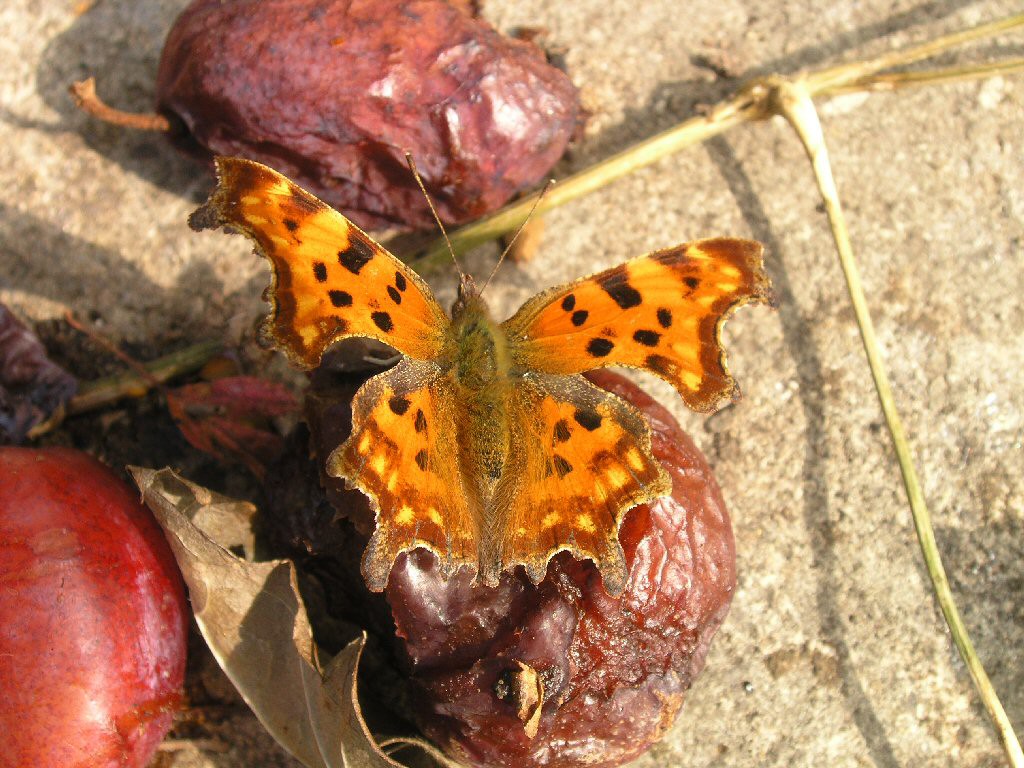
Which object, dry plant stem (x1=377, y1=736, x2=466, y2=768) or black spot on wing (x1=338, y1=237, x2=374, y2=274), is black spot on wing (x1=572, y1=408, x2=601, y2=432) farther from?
dry plant stem (x1=377, y1=736, x2=466, y2=768)

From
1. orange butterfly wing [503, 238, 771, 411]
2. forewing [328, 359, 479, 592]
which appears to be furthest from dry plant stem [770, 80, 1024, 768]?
forewing [328, 359, 479, 592]

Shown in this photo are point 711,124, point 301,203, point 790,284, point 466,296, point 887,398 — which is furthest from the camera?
point 790,284

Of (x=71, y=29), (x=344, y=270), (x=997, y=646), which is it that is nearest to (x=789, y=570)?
(x=997, y=646)

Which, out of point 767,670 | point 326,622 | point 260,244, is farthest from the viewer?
point 767,670

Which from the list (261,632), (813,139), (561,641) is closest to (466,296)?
(561,641)

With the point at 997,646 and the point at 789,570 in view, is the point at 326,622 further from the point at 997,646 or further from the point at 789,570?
the point at 997,646

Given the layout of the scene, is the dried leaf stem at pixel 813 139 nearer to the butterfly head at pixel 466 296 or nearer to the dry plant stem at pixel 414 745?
the butterfly head at pixel 466 296

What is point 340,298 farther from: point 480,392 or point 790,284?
point 790,284
